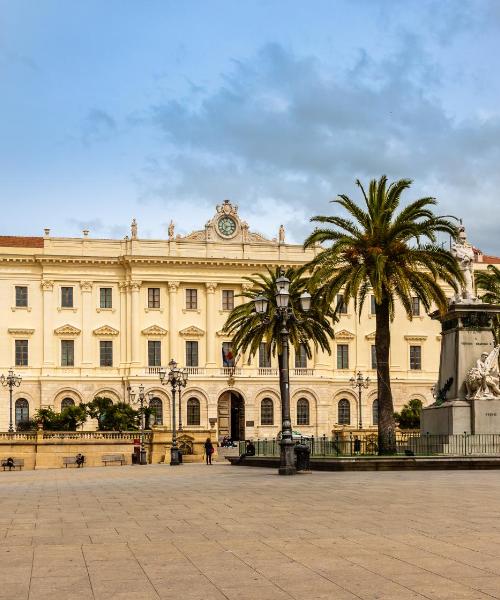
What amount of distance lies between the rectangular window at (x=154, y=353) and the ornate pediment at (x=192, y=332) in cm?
211

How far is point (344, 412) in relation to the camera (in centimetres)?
8294

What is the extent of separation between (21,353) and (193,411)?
13.6 metres

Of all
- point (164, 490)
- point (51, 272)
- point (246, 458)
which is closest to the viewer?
point (164, 490)

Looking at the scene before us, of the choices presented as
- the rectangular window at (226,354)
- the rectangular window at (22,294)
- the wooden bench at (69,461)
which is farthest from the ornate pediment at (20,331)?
the wooden bench at (69,461)

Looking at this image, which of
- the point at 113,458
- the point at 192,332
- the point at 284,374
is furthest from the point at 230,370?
the point at 284,374

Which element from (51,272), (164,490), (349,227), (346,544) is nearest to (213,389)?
(51,272)

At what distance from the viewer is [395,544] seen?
12.4 m

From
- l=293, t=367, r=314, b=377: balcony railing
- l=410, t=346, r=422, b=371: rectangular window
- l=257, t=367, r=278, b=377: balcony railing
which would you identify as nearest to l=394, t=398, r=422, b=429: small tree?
l=293, t=367, r=314, b=377: balcony railing

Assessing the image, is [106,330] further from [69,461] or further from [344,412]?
[69,461]

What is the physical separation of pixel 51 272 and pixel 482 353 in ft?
166

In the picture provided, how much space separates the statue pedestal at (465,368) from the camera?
33719 mm

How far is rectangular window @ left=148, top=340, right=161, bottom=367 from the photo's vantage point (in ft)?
263

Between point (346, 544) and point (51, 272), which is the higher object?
point (51, 272)

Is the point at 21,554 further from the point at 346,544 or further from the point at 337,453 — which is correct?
the point at 337,453
